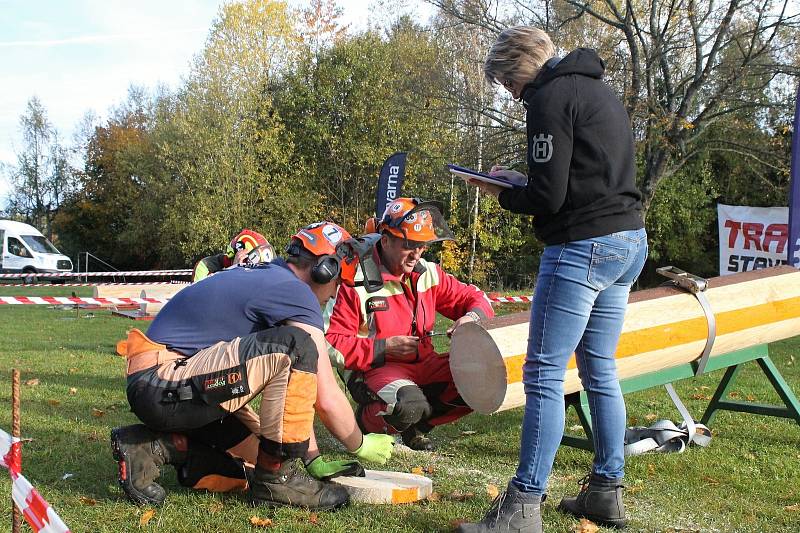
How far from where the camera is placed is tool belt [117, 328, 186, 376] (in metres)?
3.23

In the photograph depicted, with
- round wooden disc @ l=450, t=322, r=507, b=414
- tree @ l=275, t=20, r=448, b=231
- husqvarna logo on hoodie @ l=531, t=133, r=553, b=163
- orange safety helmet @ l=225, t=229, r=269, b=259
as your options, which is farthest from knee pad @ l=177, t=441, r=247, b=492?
tree @ l=275, t=20, r=448, b=231

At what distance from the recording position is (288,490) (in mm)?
3359

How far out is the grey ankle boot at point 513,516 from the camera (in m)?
2.91

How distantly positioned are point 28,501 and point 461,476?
2.43 m

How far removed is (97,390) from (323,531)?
4.23 metres

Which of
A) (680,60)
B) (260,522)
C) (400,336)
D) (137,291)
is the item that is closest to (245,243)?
(400,336)

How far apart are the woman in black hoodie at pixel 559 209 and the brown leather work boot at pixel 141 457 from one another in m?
→ 1.38

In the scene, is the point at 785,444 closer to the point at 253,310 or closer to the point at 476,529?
the point at 476,529

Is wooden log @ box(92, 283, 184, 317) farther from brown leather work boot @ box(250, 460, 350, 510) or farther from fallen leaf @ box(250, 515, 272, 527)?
fallen leaf @ box(250, 515, 272, 527)

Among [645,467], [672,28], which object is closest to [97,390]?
[645,467]

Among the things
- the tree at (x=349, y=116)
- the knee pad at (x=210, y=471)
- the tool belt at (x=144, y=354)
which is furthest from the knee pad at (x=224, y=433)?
the tree at (x=349, y=116)

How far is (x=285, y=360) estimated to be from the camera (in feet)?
10.2

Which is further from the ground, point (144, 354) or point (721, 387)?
point (144, 354)

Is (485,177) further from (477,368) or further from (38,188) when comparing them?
A: (38,188)
